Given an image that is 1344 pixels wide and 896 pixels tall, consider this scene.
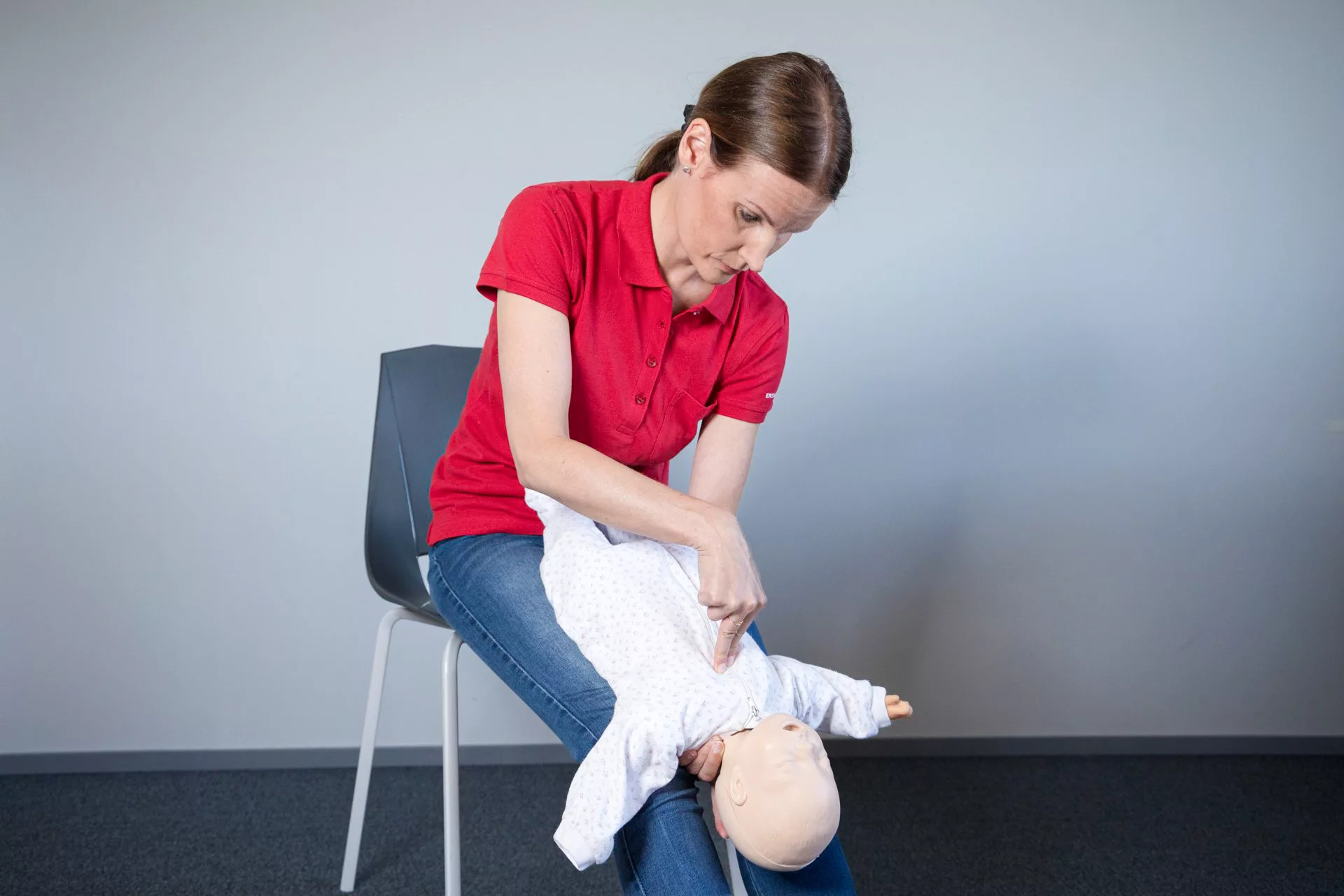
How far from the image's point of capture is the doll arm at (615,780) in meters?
0.95

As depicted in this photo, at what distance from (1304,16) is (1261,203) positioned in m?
0.45

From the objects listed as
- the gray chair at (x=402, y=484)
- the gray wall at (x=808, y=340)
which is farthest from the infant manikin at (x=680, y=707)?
the gray wall at (x=808, y=340)

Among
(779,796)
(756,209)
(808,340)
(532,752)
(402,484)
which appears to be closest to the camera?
(779,796)

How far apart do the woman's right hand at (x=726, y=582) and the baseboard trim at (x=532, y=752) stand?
1493 millimetres

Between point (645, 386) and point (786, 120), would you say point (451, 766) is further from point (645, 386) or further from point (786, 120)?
point (786, 120)

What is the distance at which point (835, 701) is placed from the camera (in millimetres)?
1169

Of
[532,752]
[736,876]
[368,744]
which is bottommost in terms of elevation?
[532,752]

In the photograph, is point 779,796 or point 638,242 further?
point 638,242

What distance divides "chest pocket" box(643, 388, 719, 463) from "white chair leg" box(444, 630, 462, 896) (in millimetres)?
420

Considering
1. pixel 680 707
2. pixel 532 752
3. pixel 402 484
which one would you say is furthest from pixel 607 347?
pixel 532 752

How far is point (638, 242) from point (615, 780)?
700 millimetres

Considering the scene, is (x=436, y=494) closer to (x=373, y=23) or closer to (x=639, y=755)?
(x=639, y=755)

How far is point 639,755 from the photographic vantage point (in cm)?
96

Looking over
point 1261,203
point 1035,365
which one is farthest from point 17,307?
point 1261,203
